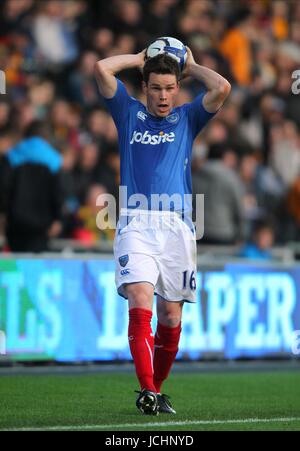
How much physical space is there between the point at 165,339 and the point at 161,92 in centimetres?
179

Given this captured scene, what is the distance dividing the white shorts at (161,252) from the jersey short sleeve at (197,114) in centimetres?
69

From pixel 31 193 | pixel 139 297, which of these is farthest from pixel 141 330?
pixel 31 193

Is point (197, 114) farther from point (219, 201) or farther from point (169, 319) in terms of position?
point (219, 201)

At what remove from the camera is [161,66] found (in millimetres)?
8758

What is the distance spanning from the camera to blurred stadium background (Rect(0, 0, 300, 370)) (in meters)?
12.7

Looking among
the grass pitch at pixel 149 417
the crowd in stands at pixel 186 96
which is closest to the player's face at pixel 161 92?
the grass pitch at pixel 149 417

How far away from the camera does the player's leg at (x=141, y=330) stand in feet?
27.8

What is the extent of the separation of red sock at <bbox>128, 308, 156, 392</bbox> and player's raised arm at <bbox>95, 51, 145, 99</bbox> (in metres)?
1.61

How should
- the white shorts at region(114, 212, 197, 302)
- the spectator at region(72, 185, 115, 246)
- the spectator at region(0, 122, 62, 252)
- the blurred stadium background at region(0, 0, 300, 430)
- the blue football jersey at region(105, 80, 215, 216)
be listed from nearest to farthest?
the white shorts at region(114, 212, 197, 302), the blue football jersey at region(105, 80, 215, 216), the blurred stadium background at region(0, 0, 300, 430), the spectator at region(0, 122, 62, 252), the spectator at region(72, 185, 115, 246)

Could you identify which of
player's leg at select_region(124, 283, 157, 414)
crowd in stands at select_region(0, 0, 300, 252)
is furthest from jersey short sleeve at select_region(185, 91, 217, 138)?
crowd in stands at select_region(0, 0, 300, 252)

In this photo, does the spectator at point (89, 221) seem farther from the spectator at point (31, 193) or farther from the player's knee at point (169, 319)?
the player's knee at point (169, 319)


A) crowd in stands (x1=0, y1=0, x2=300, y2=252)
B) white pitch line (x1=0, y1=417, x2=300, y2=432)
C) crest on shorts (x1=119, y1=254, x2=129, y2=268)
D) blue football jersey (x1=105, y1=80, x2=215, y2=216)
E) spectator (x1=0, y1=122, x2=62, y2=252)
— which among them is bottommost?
white pitch line (x1=0, y1=417, x2=300, y2=432)

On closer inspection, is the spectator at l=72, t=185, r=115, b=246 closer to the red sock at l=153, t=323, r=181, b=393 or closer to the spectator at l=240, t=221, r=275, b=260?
the spectator at l=240, t=221, r=275, b=260
